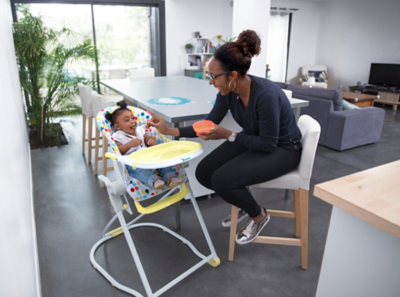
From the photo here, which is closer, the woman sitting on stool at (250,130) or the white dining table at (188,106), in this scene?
the woman sitting on stool at (250,130)

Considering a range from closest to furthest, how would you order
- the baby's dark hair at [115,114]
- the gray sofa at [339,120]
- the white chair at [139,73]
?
the baby's dark hair at [115,114] < the gray sofa at [339,120] < the white chair at [139,73]

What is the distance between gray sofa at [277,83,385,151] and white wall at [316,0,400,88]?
438cm

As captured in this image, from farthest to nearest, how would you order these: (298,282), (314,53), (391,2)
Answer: (314,53) → (391,2) → (298,282)

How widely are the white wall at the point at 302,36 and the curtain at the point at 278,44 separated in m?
0.19

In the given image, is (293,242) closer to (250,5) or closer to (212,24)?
(250,5)

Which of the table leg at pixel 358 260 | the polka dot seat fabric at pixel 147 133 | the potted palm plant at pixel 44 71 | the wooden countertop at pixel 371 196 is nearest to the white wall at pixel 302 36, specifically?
the potted palm plant at pixel 44 71

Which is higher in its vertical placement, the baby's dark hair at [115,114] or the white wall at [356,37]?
the white wall at [356,37]

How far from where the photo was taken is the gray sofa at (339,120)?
4.04m

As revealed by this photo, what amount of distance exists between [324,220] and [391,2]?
24.0 feet

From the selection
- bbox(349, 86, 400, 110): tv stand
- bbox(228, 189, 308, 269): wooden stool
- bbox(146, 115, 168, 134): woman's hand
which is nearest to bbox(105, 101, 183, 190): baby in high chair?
bbox(146, 115, 168, 134): woman's hand

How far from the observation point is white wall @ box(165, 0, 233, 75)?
6941mm

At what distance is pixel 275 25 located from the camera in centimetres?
831

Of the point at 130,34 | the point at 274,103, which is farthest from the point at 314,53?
the point at 274,103

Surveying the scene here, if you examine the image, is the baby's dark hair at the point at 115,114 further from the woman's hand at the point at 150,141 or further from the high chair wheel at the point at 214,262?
the high chair wheel at the point at 214,262
